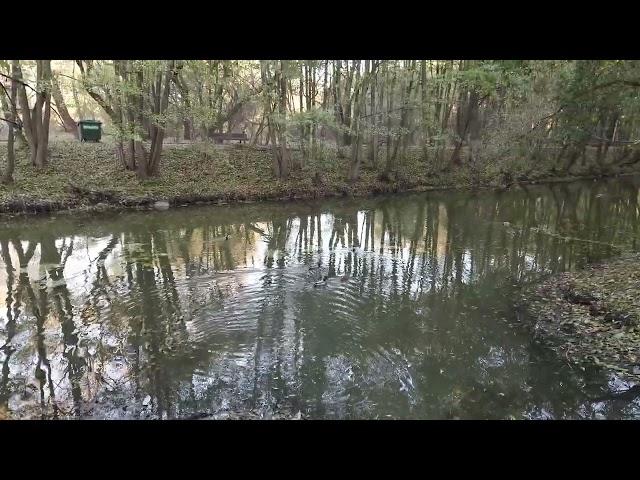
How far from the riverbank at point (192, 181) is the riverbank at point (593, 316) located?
15891mm

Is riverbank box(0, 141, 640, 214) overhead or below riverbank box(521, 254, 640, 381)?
overhead

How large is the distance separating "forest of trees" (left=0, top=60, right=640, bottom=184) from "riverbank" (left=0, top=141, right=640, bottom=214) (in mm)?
634

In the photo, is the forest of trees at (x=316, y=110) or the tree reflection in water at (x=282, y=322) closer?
the tree reflection in water at (x=282, y=322)

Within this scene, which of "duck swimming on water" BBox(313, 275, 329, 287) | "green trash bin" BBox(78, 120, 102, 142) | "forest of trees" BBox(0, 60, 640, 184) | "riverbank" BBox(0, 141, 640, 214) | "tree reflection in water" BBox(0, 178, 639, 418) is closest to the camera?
"tree reflection in water" BBox(0, 178, 639, 418)

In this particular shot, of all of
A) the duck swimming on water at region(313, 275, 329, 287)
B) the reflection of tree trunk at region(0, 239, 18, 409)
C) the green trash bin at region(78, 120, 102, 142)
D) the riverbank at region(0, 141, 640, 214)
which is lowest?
the reflection of tree trunk at region(0, 239, 18, 409)

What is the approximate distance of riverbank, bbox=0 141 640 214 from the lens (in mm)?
19312

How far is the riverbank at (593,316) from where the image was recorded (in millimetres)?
7434

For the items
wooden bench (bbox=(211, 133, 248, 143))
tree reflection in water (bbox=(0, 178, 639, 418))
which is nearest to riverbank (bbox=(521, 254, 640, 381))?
tree reflection in water (bbox=(0, 178, 639, 418))

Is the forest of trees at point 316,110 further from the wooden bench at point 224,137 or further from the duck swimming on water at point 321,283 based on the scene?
the duck swimming on water at point 321,283

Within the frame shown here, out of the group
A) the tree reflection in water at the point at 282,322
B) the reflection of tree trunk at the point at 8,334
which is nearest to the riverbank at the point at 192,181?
the tree reflection in water at the point at 282,322

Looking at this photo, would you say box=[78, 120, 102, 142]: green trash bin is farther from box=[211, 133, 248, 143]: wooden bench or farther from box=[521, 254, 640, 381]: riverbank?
box=[521, 254, 640, 381]: riverbank

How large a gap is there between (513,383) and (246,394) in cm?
408

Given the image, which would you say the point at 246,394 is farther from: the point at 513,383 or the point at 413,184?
the point at 413,184
